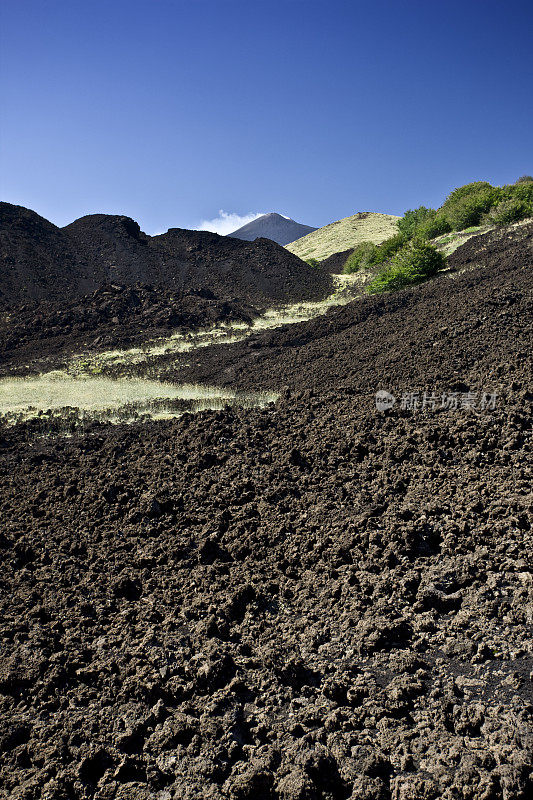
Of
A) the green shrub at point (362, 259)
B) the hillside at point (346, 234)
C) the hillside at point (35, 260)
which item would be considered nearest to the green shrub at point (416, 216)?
the green shrub at point (362, 259)

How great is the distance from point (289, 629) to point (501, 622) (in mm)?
1738

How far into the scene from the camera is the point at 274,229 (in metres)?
162

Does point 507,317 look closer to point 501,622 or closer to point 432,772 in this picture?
point 501,622

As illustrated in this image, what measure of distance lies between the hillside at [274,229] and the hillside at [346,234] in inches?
2701

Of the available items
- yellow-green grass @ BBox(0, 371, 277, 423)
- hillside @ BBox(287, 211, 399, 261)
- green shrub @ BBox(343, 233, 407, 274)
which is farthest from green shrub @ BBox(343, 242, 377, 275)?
yellow-green grass @ BBox(0, 371, 277, 423)

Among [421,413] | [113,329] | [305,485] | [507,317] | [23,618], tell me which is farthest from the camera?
[113,329]

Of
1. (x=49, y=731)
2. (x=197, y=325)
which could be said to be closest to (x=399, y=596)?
(x=49, y=731)

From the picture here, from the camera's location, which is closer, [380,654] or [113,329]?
[380,654]

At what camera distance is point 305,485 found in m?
6.56

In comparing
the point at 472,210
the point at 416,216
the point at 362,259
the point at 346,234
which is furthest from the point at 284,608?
the point at 346,234

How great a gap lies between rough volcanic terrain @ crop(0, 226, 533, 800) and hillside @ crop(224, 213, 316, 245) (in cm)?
15512

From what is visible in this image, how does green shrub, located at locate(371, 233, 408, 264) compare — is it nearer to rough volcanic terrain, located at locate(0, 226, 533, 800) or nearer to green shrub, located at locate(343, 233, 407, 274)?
green shrub, located at locate(343, 233, 407, 274)

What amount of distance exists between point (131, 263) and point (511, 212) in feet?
95.9

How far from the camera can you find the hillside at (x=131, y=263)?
36.1 m
